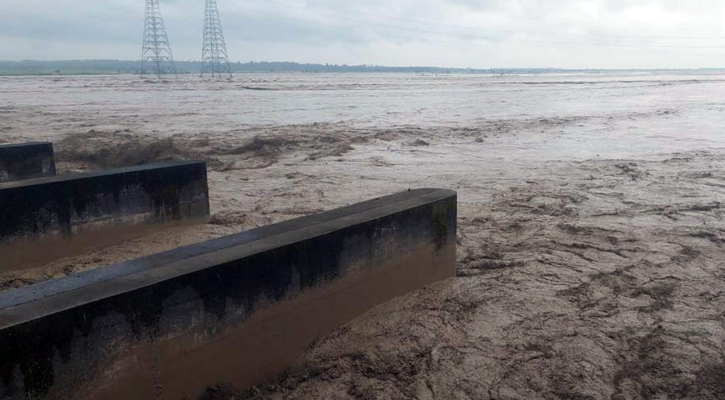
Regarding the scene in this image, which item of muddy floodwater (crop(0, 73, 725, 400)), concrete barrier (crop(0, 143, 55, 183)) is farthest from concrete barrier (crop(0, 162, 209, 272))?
concrete barrier (crop(0, 143, 55, 183))

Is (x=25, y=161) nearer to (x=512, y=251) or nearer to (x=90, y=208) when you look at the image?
(x=90, y=208)

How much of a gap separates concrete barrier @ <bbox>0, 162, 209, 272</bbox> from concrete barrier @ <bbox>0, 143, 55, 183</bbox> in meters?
2.80

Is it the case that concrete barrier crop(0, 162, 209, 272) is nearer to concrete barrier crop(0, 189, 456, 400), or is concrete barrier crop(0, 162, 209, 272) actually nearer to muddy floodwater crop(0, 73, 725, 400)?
muddy floodwater crop(0, 73, 725, 400)

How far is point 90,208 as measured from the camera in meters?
6.44

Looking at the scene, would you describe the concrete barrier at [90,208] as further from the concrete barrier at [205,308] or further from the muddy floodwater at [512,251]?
the concrete barrier at [205,308]

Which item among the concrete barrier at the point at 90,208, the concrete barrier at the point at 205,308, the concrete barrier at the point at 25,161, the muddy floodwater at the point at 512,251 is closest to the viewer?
the concrete barrier at the point at 205,308

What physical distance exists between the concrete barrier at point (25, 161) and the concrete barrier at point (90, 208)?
2.80 m

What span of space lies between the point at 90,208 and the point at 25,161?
10.6ft

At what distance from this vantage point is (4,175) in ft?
28.1

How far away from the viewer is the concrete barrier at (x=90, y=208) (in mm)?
5953

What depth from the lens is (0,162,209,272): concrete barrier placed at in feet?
19.5

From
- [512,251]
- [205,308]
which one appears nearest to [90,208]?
[205,308]

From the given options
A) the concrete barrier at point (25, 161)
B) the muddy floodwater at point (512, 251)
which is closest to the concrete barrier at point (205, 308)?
the muddy floodwater at point (512, 251)

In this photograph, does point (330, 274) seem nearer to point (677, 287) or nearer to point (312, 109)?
point (677, 287)
